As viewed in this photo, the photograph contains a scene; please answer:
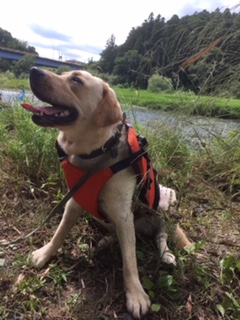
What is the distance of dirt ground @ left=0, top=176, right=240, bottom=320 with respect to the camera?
5.55 feet

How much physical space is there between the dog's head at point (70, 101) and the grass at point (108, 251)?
0.75 metres

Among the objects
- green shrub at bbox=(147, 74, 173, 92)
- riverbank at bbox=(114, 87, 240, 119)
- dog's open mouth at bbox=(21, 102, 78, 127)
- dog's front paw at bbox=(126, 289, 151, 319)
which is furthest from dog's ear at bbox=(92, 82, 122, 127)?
green shrub at bbox=(147, 74, 173, 92)

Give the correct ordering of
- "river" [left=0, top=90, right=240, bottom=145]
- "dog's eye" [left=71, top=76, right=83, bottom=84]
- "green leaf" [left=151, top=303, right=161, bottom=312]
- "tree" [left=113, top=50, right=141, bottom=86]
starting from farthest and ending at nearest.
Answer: "tree" [left=113, top=50, right=141, bottom=86] → "river" [left=0, top=90, right=240, bottom=145] → "dog's eye" [left=71, top=76, right=83, bottom=84] → "green leaf" [left=151, top=303, right=161, bottom=312]

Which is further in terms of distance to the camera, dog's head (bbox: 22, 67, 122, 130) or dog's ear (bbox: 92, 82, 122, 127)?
dog's ear (bbox: 92, 82, 122, 127)

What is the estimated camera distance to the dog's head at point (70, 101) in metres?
1.95

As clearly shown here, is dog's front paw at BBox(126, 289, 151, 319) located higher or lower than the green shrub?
lower

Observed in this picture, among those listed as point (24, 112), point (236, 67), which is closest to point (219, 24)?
point (236, 67)

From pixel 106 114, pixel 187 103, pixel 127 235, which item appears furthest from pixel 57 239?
pixel 187 103

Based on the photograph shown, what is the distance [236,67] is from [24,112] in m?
2.23

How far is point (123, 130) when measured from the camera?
7.33ft

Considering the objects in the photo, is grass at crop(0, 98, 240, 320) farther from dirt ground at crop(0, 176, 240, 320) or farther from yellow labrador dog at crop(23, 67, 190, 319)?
yellow labrador dog at crop(23, 67, 190, 319)

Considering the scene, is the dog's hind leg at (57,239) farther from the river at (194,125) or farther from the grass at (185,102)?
the river at (194,125)

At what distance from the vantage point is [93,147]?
2.08m

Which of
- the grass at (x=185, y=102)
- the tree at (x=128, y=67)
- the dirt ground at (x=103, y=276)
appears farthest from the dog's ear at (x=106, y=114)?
the tree at (x=128, y=67)
